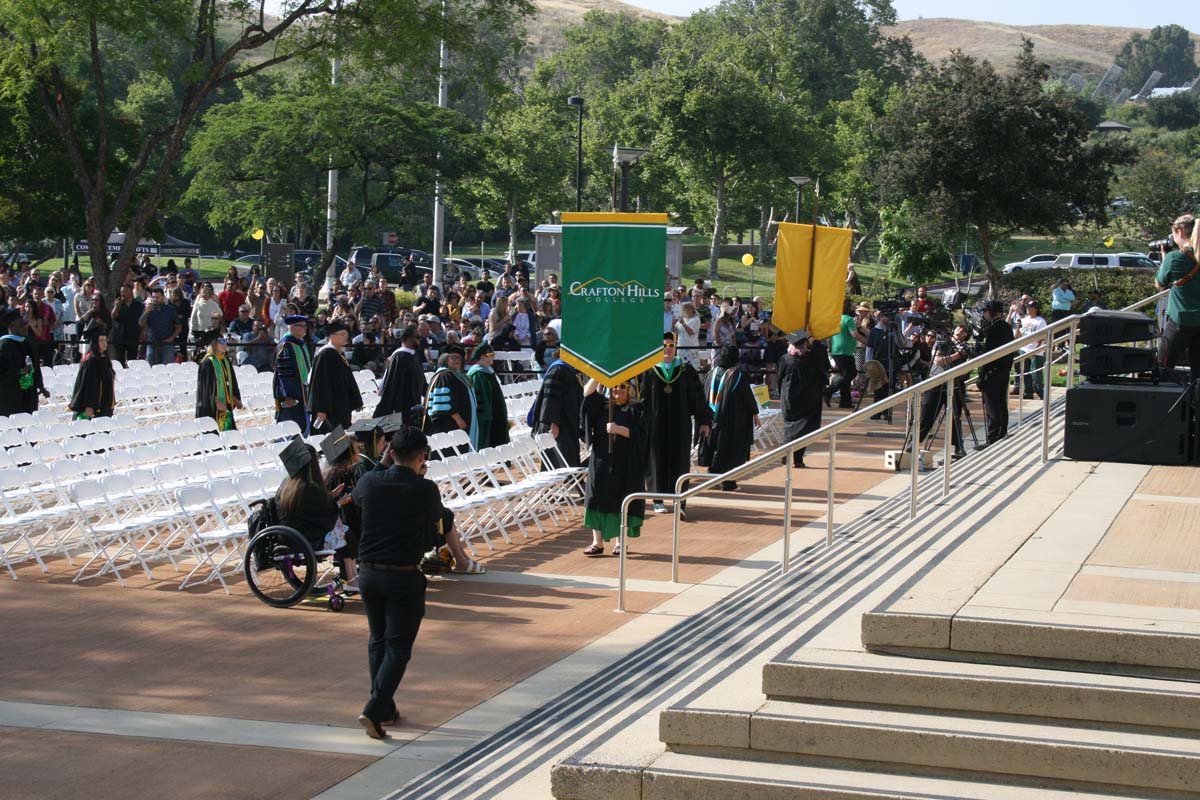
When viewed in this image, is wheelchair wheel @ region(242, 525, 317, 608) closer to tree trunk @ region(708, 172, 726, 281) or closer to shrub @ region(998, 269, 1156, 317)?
shrub @ region(998, 269, 1156, 317)

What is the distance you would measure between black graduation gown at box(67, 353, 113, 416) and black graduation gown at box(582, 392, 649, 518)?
6.89 m

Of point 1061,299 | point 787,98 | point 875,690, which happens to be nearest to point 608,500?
point 875,690

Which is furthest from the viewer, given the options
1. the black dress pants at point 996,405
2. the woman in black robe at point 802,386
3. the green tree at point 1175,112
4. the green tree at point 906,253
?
the green tree at point 1175,112

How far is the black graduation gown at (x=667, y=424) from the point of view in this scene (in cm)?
1369

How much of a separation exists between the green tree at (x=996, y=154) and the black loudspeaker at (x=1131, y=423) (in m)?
31.9

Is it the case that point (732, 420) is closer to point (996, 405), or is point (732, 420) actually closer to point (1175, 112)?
point (996, 405)

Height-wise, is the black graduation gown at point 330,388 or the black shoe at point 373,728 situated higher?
the black graduation gown at point 330,388

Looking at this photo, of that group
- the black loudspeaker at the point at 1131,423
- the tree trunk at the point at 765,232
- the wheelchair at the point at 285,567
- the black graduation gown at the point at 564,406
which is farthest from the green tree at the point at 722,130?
the wheelchair at the point at 285,567

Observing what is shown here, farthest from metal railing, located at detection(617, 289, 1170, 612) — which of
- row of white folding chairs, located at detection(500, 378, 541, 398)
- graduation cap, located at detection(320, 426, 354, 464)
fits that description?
row of white folding chairs, located at detection(500, 378, 541, 398)

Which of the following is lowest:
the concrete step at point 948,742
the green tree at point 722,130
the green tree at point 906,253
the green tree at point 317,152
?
the concrete step at point 948,742

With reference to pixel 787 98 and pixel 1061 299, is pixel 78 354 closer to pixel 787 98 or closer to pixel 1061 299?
pixel 1061 299

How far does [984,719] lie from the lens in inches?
247

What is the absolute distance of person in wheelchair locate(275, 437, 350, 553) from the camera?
411 inches

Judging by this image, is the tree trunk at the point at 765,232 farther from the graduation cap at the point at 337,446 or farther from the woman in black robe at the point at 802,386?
the graduation cap at the point at 337,446
